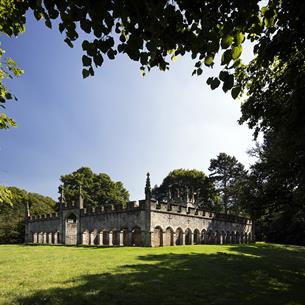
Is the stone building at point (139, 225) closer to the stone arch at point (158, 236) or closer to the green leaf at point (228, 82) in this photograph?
the stone arch at point (158, 236)

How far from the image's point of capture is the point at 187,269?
50.2 ft

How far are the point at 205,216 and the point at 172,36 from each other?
1396 inches

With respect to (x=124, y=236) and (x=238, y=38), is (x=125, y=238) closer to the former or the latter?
(x=124, y=236)

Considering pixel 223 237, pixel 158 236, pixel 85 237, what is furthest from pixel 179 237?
pixel 85 237

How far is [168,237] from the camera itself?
32469mm

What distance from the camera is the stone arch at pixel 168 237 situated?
31.8m

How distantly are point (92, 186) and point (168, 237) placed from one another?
31329 millimetres

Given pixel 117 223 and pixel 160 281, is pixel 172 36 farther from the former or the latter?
pixel 117 223

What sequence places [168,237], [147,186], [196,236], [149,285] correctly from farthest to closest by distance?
1. [196,236]
2. [168,237]
3. [147,186]
4. [149,285]

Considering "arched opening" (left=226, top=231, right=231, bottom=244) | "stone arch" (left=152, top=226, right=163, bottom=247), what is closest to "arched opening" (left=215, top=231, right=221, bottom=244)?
"arched opening" (left=226, top=231, right=231, bottom=244)

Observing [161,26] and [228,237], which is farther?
[228,237]

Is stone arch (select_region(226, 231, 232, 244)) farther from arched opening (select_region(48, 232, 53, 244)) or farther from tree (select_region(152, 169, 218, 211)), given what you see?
arched opening (select_region(48, 232, 53, 244))

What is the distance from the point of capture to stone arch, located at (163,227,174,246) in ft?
104

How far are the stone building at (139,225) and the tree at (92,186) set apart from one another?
13249mm
